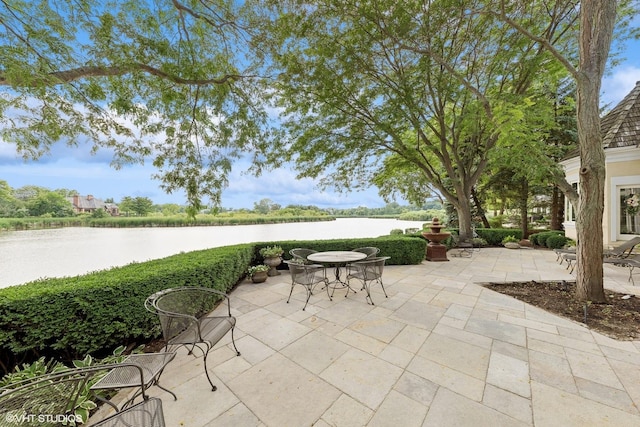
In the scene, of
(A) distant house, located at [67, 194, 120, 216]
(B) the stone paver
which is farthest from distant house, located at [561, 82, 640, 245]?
(A) distant house, located at [67, 194, 120, 216]

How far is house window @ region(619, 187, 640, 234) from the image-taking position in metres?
7.23

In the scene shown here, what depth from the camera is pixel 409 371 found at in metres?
2.16

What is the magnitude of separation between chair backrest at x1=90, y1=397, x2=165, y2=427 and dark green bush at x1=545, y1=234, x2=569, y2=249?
1311cm

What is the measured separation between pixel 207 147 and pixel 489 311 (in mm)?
6197

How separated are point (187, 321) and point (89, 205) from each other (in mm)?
15892

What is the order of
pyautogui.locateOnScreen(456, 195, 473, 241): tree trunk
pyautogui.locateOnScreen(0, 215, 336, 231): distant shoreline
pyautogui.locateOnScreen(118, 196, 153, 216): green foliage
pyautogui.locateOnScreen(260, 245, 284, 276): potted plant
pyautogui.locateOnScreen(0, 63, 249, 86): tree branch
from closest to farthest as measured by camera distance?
pyautogui.locateOnScreen(0, 63, 249, 86): tree branch, pyautogui.locateOnScreen(260, 245, 284, 276): potted plant, pyautogui.locateOnScreen(0, 215, 336, 231): distant shoreline, pyautogui.locateOnScreen(456, 195, 473, 241): tree trunk, pyautogui.locateOnScreen(118, 196, 153, 216): green foliage

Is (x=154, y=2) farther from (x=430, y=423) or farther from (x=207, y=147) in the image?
(x=430, y=423)

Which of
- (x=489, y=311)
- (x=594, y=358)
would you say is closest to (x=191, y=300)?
(x=489, y=311)

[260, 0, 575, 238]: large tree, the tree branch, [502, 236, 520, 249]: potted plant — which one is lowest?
[502, 236, 520, 249]: potted plant

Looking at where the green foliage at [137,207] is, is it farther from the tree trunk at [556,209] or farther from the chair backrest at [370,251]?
the tree trunk at [556,209]

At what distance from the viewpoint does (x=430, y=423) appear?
161 centimetres

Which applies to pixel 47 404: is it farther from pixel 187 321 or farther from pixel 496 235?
pixel 496 235

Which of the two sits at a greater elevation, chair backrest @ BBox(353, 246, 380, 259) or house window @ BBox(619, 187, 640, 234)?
house window @ BBox(619, 187, 640, 234)

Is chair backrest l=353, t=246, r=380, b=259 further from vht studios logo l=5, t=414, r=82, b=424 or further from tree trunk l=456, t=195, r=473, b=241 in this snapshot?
tree trunk l=456, t=195, r=473, b=241
